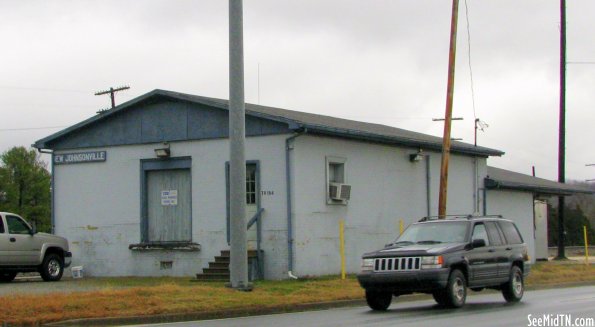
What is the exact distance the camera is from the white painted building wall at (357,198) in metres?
26.6

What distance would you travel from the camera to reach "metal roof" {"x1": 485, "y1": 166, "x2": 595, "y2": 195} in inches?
1415

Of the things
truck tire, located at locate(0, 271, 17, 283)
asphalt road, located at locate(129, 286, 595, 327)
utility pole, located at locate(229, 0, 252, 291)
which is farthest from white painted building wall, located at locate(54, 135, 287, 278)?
asphalt road, located at locate(129, 286, 595, 327)

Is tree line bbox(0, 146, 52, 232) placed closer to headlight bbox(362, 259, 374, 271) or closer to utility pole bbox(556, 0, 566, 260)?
utility pole bbox(556, 0, 566, 260)

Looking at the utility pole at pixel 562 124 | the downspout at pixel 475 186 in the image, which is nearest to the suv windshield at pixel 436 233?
the downspout at pixel 475 186

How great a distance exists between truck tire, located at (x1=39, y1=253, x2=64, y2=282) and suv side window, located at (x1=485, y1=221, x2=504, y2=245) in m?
14.1

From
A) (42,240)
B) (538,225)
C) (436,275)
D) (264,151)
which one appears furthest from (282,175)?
(538,225)

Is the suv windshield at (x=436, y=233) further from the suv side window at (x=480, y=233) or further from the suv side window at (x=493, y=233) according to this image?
the suv side window at (x=493, y=233)

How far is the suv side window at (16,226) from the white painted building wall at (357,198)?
8088 mm

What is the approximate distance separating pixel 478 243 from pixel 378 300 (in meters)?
2.33

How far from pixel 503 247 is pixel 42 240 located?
47.1 ft

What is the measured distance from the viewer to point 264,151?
27.0 meters

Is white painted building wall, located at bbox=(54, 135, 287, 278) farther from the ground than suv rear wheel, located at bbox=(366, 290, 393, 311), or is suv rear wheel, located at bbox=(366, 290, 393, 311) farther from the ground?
white painted building wall, located at bbox=(54, 135, 287, 278)

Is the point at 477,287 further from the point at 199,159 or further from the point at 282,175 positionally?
the point at 199,159

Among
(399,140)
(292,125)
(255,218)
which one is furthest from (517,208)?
(292,125)
